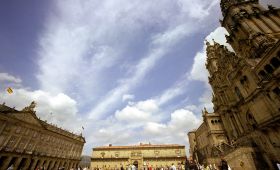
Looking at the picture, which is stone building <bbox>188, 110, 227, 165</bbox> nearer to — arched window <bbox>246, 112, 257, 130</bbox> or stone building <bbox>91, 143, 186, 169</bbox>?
arched window <bbox>246, 112, 257, 130</bbox>

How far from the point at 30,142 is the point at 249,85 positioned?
54.3m

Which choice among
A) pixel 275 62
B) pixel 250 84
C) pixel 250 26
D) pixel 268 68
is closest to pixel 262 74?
pixel 268 68

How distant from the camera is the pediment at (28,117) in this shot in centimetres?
4342

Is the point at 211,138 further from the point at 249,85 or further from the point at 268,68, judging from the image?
the point at 268,68

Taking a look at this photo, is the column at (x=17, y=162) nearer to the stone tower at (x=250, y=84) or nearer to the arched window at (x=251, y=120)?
the stone tower at (x=250, y=84)

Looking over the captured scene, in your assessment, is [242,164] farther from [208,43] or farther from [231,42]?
[208,43]

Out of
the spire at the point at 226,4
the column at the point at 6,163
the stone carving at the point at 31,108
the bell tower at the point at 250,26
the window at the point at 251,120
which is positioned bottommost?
the column at the point at 6,163

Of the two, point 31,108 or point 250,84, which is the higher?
point 31,108

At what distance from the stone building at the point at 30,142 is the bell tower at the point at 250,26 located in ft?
181

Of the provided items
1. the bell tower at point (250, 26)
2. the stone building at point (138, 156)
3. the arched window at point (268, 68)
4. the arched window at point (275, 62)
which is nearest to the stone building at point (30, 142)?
the stone building at point (138, 156)

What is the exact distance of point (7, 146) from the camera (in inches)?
1551

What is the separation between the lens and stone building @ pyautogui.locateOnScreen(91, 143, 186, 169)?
55562 mm

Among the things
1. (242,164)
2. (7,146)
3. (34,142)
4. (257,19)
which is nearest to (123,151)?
(34,142)

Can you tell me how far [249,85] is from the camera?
92.7 feet
